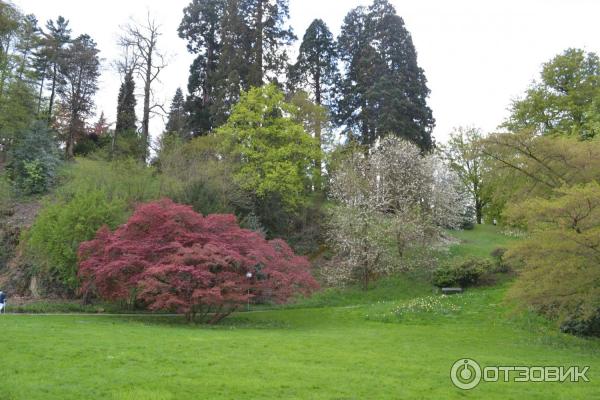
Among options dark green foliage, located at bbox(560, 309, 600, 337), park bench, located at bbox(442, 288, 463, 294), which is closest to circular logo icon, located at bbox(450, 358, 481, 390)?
dark green foliage, located at bbox(560, 309, 600, 337)

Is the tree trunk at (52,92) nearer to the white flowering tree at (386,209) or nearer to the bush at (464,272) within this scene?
the white flowering tree at (386,209)

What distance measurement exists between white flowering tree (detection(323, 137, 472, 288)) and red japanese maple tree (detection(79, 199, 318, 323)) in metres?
7.85

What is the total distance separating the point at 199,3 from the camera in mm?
38688

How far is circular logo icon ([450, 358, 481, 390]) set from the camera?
759cm

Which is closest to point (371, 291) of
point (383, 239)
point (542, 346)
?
point (383, 239)

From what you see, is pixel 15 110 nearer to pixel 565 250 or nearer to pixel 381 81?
pixel 381 81

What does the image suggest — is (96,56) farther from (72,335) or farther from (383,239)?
(72,335)

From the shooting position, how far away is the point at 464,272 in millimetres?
A: 22156

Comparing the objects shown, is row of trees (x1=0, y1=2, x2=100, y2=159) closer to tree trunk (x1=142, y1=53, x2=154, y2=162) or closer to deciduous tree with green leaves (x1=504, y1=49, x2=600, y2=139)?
tree trunk (x1=142, y1=53, x2=154, y2=162)

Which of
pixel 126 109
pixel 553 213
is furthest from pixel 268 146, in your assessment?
pixel 553 213

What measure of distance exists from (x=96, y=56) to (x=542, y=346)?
37501mm

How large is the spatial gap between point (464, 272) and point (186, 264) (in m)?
13.4

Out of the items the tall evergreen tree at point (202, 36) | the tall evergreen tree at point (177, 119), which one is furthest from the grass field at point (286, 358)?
the tall evergreen tree at point (202, 36)

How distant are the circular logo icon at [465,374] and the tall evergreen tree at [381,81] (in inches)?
961
